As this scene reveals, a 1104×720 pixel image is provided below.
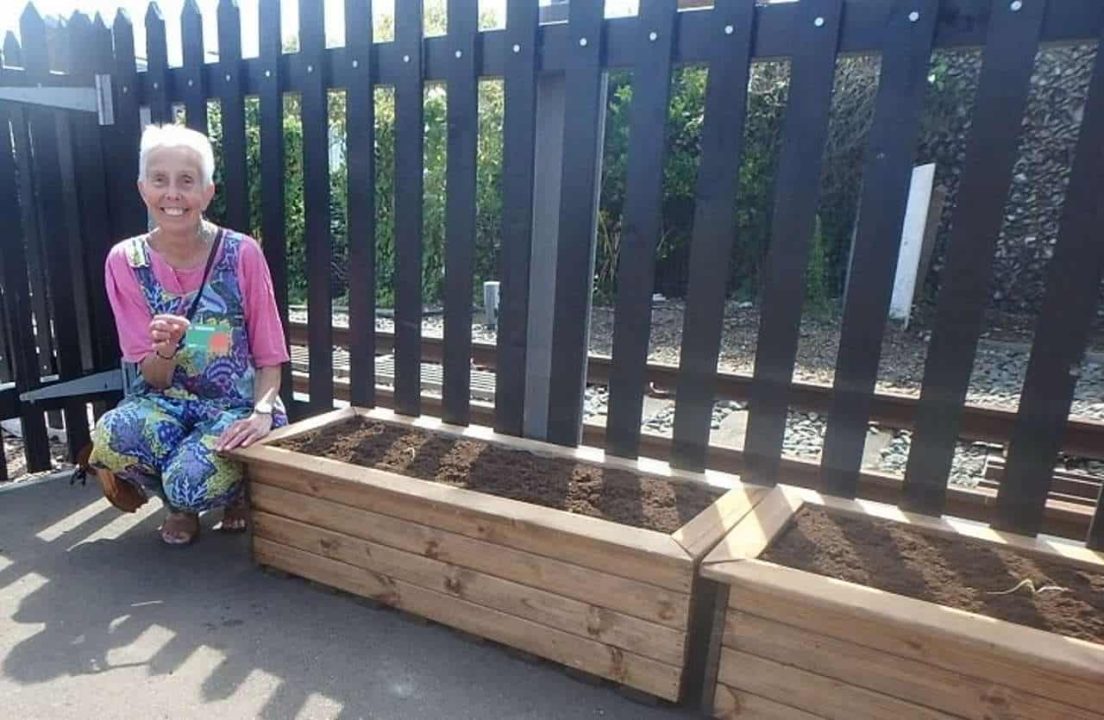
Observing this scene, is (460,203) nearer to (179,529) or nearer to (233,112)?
(233,112)

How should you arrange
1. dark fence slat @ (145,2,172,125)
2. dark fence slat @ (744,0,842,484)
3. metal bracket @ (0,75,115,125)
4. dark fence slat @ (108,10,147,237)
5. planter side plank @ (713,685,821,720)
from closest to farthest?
planter side plank @ (713,685,821,720), dark fence slat @ (744,0,842,484), metal bracket @ (0,75,115,125), dark fence slat @ (145,2,172,125), dark fence slat @ (108,10,147,237)

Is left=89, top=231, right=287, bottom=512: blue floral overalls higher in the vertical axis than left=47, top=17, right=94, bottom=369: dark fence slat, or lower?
lower

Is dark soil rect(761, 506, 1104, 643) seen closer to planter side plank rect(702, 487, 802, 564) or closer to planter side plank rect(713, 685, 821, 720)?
planter side plank rect(702, 487, 802, 564)

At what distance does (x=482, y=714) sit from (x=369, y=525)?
667mm

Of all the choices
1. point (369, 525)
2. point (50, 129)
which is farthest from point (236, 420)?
point (50, 129)

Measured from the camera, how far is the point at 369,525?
2178 mm

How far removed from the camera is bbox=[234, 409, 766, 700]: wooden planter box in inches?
69.3

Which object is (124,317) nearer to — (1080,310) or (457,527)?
(457,527)

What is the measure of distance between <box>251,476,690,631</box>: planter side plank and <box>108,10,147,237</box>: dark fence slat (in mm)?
1801

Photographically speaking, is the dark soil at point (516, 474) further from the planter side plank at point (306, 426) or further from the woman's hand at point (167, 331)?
the woman's hand at point (167, 331)

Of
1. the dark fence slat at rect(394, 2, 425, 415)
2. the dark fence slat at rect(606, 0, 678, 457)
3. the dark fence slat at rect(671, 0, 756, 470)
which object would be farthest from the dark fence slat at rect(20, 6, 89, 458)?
the dark fence slat at rect(671, 0, 756, 470)

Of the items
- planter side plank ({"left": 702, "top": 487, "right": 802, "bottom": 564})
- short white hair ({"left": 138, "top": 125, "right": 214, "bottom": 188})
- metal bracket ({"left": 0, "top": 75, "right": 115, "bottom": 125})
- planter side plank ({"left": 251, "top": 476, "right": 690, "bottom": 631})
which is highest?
metal bracket ({"left": 0, "top": 75, "right": 115, "bottom": 125})

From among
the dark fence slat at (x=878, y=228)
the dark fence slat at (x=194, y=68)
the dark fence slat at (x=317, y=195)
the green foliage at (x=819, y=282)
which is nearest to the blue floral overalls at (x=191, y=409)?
the dark fence slat at (x=317, y=195)

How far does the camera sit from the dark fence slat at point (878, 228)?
189 cm
